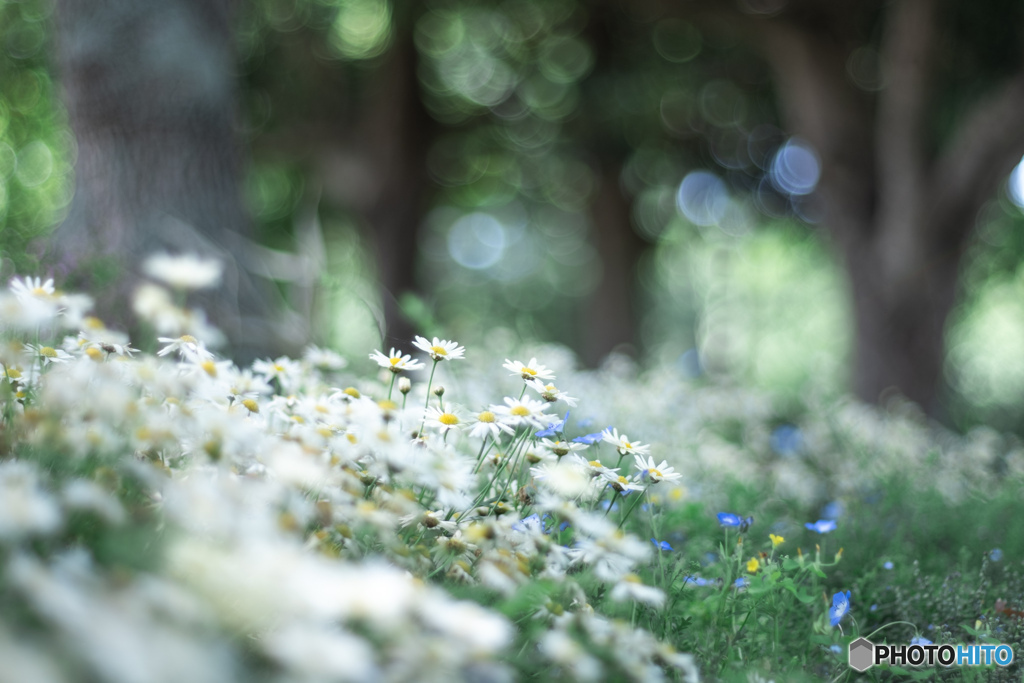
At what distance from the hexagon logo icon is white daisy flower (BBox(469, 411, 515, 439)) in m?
0.99

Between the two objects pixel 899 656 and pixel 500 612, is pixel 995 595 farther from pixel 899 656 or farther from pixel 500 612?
pixel 500 612

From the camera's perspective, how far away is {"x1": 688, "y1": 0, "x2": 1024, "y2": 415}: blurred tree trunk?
543cm

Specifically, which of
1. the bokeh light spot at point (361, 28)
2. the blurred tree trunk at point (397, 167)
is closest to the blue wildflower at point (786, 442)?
the blurred tree trunk at point (397, 167)

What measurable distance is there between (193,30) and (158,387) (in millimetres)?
2782

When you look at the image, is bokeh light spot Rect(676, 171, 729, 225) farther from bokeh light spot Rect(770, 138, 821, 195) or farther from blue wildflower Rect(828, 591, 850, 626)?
blue wildflower Rect(828, 591, 850, 626)

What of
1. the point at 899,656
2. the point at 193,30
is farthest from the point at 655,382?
the point at 193,30

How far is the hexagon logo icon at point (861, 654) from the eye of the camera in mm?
1689

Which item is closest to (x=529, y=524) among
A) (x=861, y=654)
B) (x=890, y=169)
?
(x=861, y=654)

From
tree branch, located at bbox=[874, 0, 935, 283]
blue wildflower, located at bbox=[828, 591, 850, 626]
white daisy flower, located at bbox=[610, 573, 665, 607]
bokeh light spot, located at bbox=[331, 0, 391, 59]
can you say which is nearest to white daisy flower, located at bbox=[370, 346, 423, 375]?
white daisy flower, located at bbox=[610, 573, 665, 607]

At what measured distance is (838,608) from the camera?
1.68 m

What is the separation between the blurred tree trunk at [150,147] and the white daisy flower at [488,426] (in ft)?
5.78

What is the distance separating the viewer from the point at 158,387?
1322mm

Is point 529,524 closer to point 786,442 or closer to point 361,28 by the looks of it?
point 786,442

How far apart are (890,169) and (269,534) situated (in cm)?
618
